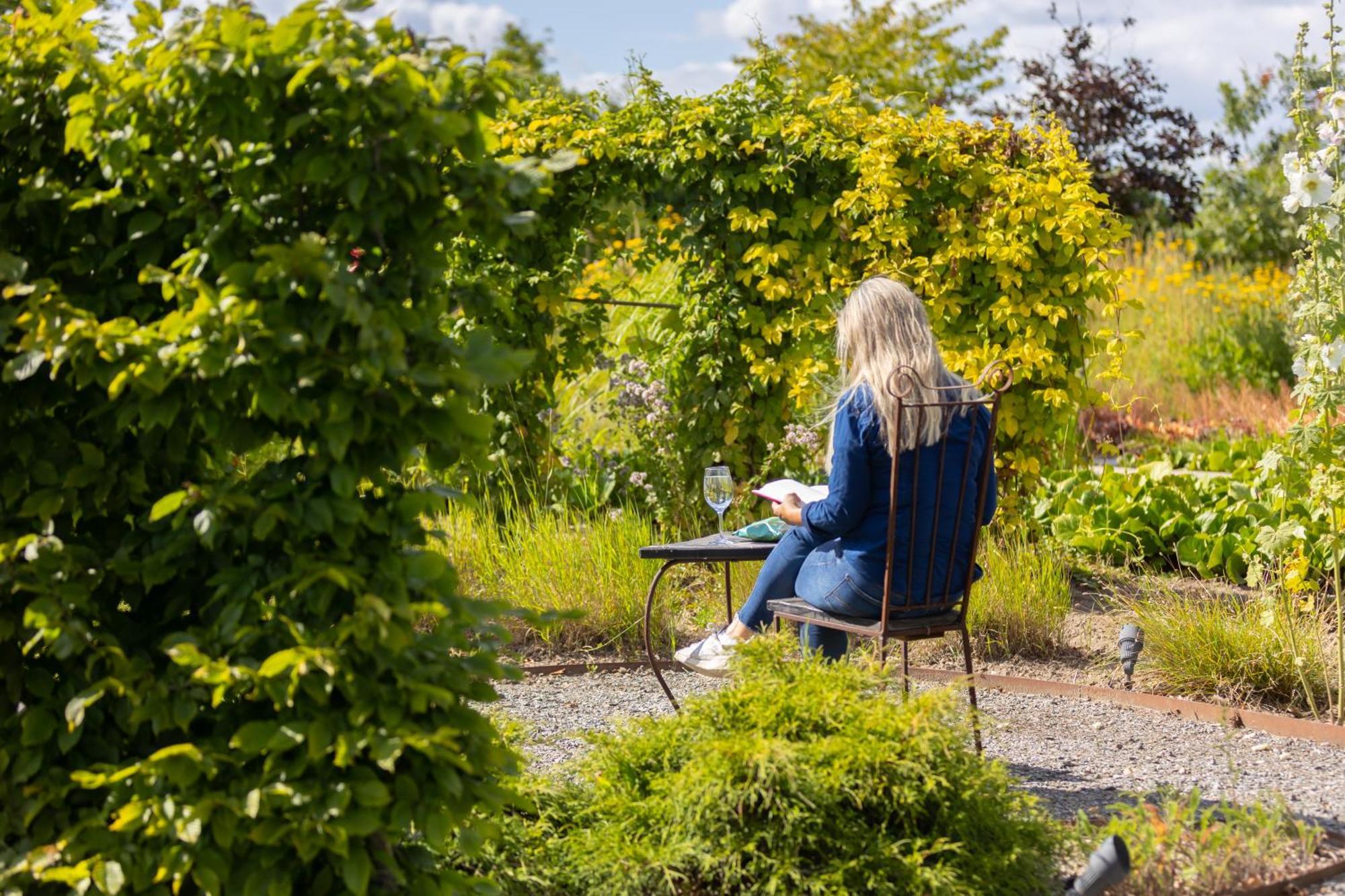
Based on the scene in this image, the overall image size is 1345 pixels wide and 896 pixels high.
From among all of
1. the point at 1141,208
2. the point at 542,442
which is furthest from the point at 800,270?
the point at 1141,208

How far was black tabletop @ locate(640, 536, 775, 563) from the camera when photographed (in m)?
3.86

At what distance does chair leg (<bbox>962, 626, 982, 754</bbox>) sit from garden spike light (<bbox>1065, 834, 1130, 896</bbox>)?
1.15 ft

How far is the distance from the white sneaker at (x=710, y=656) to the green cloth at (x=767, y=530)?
1.06 ft

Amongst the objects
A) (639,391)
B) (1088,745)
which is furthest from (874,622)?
(639,391)

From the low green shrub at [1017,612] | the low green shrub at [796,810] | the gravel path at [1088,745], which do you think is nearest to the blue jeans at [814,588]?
the gravel path at [1088,745]

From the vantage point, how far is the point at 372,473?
6.59 feet

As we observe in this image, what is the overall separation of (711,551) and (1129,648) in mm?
1528

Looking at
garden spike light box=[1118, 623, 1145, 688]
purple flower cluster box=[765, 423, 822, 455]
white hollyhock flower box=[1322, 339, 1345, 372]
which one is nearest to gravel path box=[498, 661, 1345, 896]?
garden spike light box=[1118, 623, 1145, 688]

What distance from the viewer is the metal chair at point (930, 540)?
3408mm

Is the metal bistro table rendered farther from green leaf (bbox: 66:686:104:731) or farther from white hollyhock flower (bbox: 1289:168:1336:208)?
green leaf (bbox: 66:686:104:731)

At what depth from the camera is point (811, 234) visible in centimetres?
585

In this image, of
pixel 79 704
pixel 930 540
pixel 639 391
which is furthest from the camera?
pixel 639 391

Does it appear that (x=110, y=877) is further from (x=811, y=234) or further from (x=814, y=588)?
(x=811, y=234)

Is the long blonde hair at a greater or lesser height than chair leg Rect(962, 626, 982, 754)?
greater
